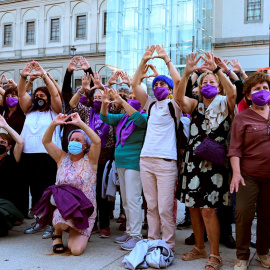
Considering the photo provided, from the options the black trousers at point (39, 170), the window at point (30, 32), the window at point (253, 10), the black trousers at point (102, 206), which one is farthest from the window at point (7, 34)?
the black trousers at point (102, 206)

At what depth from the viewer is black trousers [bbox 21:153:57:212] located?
18.2 feet

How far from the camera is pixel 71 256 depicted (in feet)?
14.5

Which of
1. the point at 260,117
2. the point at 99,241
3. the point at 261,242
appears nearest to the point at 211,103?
the point at 260,117

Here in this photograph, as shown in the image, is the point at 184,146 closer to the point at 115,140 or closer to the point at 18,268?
the point at 115,140

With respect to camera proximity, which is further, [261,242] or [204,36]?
[204,36]

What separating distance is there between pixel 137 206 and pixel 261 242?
59.7 inches

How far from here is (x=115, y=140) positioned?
18.2ft

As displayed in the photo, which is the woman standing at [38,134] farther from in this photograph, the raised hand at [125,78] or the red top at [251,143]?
the red top at [251,143]

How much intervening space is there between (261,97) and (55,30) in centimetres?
3174

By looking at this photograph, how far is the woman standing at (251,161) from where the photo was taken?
148 inches

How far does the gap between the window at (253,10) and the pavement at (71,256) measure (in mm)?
23850

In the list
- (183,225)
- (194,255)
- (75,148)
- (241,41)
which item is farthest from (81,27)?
(194,255)

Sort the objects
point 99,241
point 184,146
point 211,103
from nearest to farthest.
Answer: point 211,103
point 184,146
point 99,241

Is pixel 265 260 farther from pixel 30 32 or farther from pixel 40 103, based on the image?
pixel 30 32
